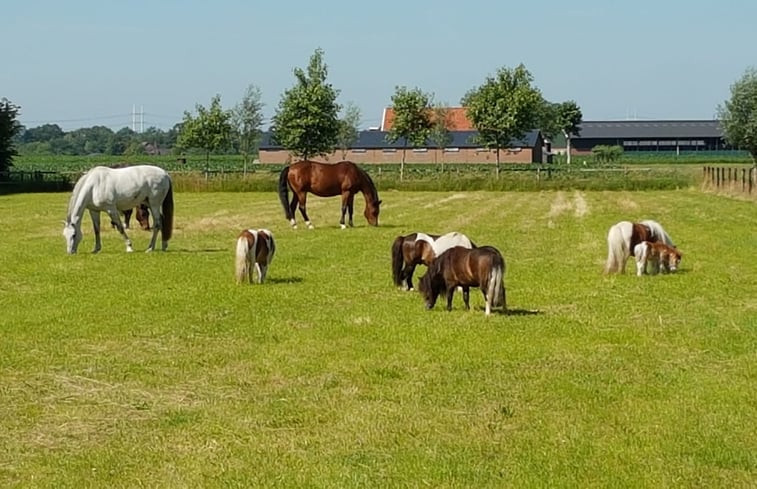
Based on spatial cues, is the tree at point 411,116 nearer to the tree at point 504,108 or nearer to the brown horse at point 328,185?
the tree at point 504,108

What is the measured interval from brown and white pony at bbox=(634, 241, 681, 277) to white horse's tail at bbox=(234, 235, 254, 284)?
6150 mm

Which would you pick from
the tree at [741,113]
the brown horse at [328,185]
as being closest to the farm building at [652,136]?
the tree at [741,113]

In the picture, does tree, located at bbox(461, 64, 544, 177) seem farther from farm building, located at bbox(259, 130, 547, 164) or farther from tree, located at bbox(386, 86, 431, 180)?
farm building, located at bbox(259, 130, 547, 164)

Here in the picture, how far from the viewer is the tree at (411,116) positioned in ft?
290

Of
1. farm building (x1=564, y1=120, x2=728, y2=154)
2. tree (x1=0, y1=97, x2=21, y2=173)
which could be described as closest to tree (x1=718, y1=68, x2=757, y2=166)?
tree (x1=0, y1=97, x2=21, y2=173)

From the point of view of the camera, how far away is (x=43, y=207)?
45875 millimetres

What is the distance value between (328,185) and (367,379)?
2220cm

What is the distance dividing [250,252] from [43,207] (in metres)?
30.8

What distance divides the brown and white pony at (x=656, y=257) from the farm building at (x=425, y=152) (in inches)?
3983

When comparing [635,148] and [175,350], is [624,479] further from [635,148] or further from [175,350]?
[635,148]

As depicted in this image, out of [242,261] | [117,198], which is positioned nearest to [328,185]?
[117,198]

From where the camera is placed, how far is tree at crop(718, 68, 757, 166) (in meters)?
61.3

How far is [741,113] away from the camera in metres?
62.6

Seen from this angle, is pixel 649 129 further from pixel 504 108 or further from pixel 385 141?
pixel 504 108
